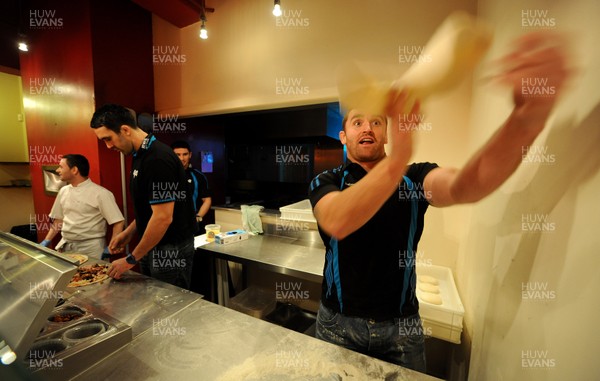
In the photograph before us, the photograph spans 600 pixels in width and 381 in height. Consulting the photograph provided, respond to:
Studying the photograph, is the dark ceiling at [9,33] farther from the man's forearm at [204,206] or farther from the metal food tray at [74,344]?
the metal food tray at [74,344]

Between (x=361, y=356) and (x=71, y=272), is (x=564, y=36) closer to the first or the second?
(x=361, y=356)

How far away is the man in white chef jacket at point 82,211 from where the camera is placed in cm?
210

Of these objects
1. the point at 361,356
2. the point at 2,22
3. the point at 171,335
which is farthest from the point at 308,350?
the point at 2,22

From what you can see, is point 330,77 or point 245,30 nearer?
point 330,77

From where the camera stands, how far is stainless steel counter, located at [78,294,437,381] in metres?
0.74

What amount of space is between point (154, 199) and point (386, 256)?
1.25 meters

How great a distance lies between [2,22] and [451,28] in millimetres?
5144

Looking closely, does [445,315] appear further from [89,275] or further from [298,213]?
[89,275]

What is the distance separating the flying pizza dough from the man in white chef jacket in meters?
2.45

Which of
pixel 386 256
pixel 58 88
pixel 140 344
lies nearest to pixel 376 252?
pixel 386 256

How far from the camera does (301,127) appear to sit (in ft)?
9.57

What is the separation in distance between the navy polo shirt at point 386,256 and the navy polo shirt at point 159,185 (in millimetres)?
950

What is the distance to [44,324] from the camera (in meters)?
0.74

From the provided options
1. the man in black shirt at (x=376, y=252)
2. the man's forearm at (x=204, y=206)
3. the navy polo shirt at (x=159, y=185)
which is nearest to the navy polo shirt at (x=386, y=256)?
the man in black shirt at (x=376, y=252)
